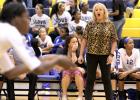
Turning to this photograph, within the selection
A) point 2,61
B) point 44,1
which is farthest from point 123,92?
point 44,1

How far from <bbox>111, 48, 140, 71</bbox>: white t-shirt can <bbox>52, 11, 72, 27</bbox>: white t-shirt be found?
10.00 ft

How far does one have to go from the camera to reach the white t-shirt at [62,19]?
11.5m

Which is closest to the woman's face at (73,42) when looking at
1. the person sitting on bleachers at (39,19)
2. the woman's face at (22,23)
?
the person sitting on bleachers at (39,19)

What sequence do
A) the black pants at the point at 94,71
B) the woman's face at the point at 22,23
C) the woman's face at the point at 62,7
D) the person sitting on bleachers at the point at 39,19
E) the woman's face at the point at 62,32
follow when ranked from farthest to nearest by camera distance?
the person sitting on bleachers at the point at 39,19
the woman's face at the point at 62,7
the woman's face at the point at 62,32
the black pants at the point at 94,71
the woman's face at the point at 22,23

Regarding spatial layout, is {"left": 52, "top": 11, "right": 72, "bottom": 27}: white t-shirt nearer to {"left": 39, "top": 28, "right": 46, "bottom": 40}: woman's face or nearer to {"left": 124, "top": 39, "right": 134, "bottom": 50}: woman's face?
{"left": 39, "top": 28, "right": 46, "bottom": 40}: woman's face

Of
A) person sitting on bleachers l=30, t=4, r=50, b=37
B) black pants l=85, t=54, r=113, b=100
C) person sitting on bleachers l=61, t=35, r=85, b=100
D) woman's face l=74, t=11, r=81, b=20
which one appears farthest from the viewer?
person sitting on bleachers l=30, t=4, r=50, b=37

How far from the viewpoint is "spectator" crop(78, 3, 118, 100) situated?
24.7 ft

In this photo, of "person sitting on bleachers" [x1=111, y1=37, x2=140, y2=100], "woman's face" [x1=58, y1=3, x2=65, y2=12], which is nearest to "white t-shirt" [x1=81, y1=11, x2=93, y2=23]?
Result: "woman's face" [x1=58, y1=3, x2=65, y2=12]

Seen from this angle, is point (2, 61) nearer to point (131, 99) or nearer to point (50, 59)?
point (50, 59)

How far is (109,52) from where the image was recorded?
7605 millimetres

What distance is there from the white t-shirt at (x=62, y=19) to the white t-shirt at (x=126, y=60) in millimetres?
3048

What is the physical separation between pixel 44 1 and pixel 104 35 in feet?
21.4

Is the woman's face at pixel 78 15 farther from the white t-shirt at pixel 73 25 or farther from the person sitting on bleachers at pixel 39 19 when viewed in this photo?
the person sitting on bleachers at pixel 39 19

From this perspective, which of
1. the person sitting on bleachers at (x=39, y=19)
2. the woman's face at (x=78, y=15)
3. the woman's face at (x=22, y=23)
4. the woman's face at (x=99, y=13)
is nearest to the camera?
the woman's face at (x=22, y=23)
